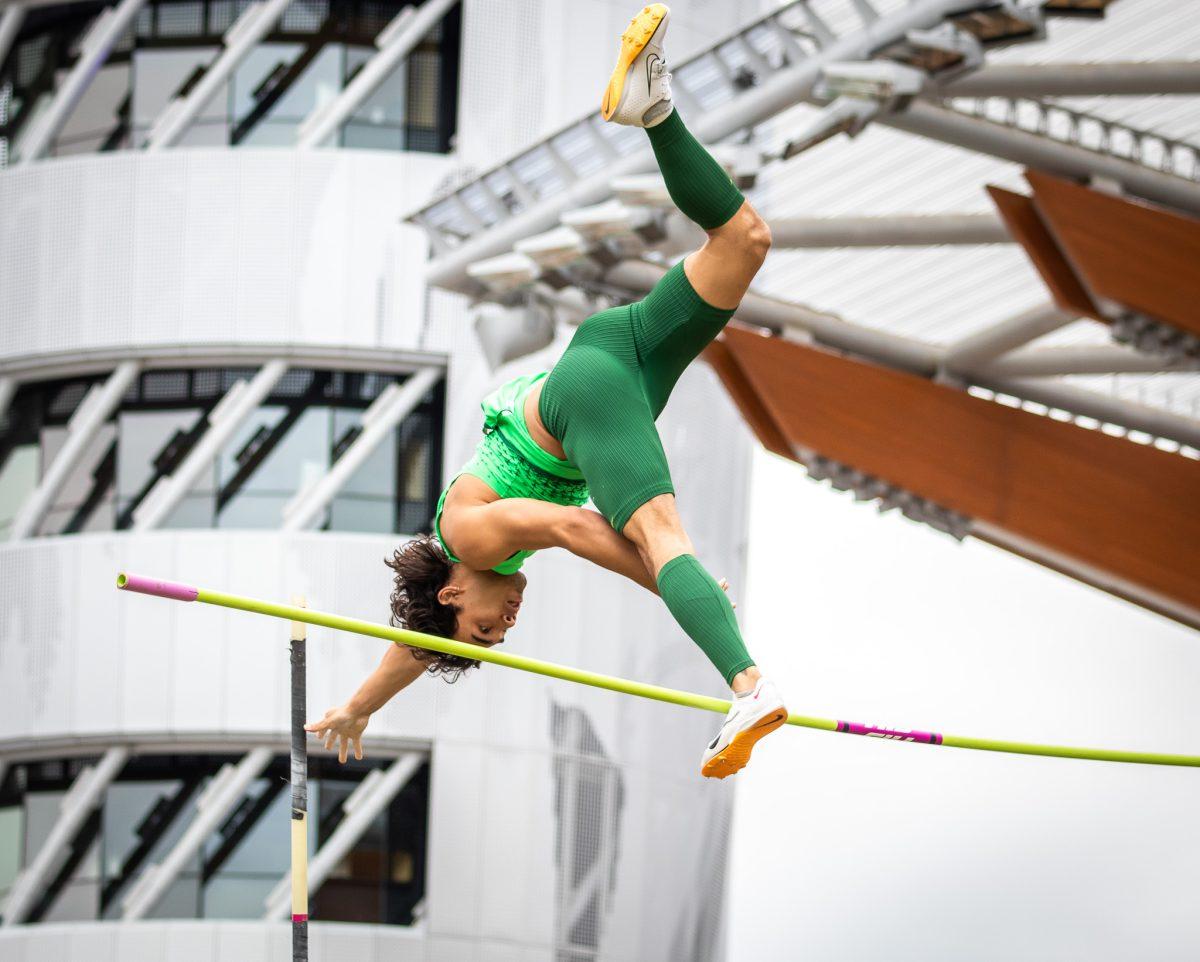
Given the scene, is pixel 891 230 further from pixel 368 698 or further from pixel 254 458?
pixel 368 698

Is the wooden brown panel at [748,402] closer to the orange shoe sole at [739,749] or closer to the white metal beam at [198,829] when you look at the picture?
the white metal beam at [198,829]

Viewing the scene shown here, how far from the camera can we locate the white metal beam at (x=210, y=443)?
1950 centimetres

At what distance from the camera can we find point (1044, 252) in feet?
55.1

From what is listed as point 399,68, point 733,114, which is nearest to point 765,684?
point 733,114

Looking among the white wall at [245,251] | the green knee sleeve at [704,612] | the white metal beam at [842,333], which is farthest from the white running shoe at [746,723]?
the white wall at [245,251]

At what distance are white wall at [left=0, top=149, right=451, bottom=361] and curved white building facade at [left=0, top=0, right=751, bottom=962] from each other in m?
0.03

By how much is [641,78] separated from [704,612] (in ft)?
6.14

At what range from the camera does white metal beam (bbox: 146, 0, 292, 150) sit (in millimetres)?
20172

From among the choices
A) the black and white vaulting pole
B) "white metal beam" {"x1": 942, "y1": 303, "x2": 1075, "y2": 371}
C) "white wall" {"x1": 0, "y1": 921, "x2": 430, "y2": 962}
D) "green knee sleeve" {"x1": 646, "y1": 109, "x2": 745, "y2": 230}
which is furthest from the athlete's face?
"white metal beam" {"x1": 942, "y1": 303, "x2": 1075, "y2": 371}

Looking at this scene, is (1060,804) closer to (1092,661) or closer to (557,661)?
(1092,661)

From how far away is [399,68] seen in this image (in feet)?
66.8

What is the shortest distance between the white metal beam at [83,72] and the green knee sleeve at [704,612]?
1362 cm

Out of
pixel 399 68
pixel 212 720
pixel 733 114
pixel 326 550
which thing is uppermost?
pixel 399 68

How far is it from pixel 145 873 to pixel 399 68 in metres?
7.21
